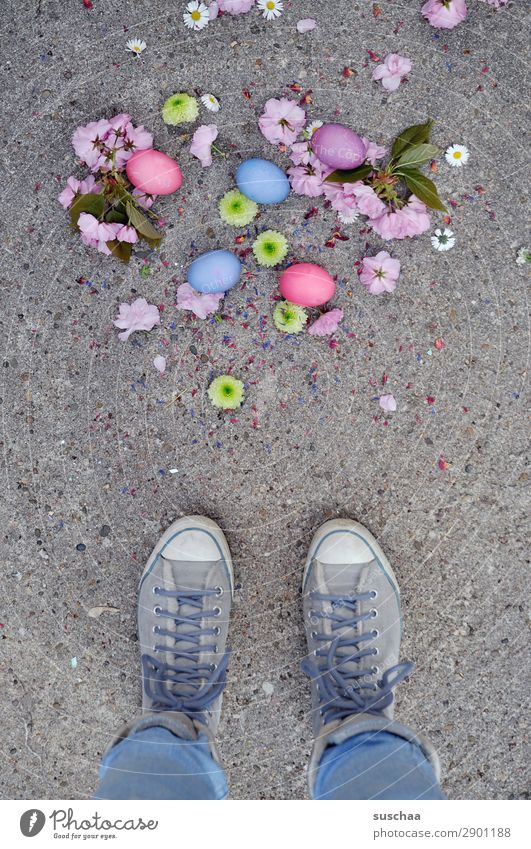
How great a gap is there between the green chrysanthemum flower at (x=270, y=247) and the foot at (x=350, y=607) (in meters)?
0.53

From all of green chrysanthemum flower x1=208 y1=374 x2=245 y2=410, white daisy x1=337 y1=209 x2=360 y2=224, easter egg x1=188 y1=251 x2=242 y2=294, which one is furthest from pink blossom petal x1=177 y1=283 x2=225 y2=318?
white daisy x1=337 y1=209 x2=360 y2=224

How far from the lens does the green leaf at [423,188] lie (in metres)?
1.18

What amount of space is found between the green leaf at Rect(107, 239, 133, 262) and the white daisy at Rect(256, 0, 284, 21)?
0.53m

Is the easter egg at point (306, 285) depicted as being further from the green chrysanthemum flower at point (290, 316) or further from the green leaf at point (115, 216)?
the green leaf at point (115, 216)

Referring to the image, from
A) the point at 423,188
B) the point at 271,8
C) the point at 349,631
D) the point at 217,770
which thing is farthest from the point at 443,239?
the point at 217,770

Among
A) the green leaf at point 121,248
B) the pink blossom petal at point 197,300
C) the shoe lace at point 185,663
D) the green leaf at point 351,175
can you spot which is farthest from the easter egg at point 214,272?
the shoe lace at point 185,663

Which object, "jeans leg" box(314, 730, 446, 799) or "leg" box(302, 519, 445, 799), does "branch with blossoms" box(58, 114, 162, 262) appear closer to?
"leg" box(302, 519, 445, 799)

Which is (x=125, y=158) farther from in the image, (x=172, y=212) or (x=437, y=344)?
(x=437, y=344)

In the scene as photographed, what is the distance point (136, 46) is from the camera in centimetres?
123

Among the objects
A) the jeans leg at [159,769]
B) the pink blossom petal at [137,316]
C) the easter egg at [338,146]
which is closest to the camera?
the jeans leg at [159,769]

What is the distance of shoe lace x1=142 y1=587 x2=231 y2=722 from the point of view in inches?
46.1

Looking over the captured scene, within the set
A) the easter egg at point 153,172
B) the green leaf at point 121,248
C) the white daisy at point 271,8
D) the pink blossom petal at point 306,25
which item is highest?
the white daisy at point 271,8

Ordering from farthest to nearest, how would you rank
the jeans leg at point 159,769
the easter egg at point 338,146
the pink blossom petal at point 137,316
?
the pink blossom petal at point 137,316 → the easter egg at point 338,146 → the jeans leg at point 159,769

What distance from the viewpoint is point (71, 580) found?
128cm
